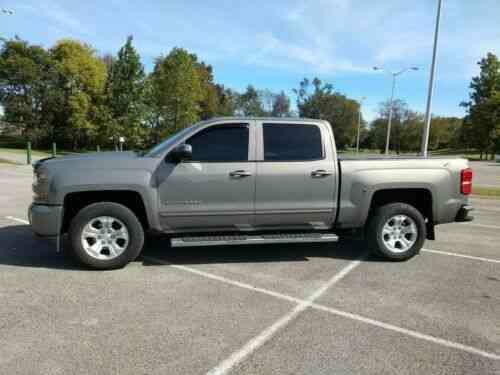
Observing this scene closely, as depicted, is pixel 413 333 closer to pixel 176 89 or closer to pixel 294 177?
pixel 294 177

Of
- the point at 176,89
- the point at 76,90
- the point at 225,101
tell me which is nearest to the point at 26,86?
the point at 76,90

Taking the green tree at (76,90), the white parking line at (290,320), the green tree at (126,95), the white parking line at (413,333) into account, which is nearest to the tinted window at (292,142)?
the white parking line at (290,320)

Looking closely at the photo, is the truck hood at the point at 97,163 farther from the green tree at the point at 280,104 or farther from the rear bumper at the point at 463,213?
the green tree at the point at 280,104

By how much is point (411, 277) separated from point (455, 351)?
5.56 feet

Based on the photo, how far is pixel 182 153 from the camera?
4.34 meters

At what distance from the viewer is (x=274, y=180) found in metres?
4.68

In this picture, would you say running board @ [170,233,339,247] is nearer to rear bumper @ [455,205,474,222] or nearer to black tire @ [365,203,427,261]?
black tire @ [365,203,427,261]

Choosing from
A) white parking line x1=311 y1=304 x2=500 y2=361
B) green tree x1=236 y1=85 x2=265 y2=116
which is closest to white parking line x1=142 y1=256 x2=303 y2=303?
white parking line x1=311 y1=304 x2=500 y2=361

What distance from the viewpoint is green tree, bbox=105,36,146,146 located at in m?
32.3

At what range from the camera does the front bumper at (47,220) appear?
14.0 ft

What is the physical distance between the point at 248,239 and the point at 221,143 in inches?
49.7

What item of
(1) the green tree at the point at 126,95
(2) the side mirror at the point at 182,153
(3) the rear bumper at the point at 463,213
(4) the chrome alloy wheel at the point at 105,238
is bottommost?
(4) the chrome alloy wheel at the point at 105,238

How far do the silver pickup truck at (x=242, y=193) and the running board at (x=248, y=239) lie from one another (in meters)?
0.01

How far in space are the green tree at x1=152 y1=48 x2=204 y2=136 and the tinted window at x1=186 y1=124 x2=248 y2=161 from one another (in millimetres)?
35460
